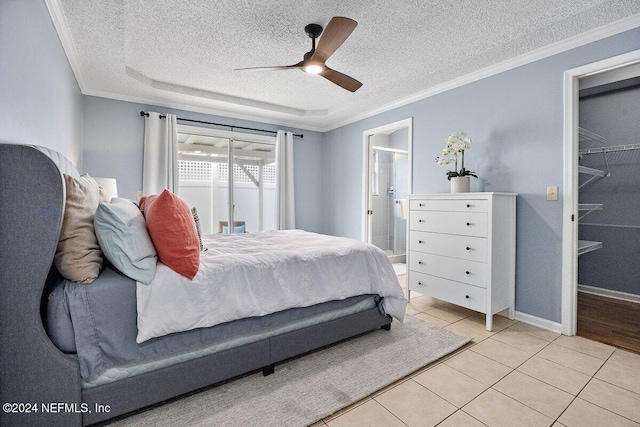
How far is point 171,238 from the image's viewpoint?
5.05ft

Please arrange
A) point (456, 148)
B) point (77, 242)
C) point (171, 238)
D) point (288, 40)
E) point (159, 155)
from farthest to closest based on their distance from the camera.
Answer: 1. point (159, 155)
2. point (456, 148)
3. point (288, 40)
4. point (171, 238)
5. point (77, 242)

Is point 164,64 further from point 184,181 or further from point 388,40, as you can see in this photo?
point 388,40

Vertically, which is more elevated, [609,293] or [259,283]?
[259,283]

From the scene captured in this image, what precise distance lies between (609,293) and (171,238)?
15.1ft

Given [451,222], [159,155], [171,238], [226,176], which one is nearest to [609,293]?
[451,222]

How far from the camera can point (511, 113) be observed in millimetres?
2842

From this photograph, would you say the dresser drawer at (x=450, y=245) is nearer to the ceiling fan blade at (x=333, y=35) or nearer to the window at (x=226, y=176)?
the ceiling fan blade at (x=333, y=35)

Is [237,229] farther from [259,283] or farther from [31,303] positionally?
[31,303]

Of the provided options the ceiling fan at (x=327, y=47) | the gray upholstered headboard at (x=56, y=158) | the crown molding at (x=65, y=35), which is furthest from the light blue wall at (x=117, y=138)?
the ceiling fan at (x=327, y=47)

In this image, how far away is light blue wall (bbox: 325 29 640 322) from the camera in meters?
2.52

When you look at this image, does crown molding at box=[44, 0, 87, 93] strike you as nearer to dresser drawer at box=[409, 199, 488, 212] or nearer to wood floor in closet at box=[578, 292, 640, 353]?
dresser drawer at box=[409, 199, 488, 212]

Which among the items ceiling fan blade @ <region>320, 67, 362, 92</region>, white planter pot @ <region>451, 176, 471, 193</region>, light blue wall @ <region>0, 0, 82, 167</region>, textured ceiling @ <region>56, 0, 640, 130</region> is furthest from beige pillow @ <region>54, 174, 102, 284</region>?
white planter pot @ <region>451, 176, 471, 193</region>

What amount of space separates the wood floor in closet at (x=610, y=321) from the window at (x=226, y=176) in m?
4.03

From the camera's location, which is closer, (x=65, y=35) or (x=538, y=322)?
(x=65, y=35)
